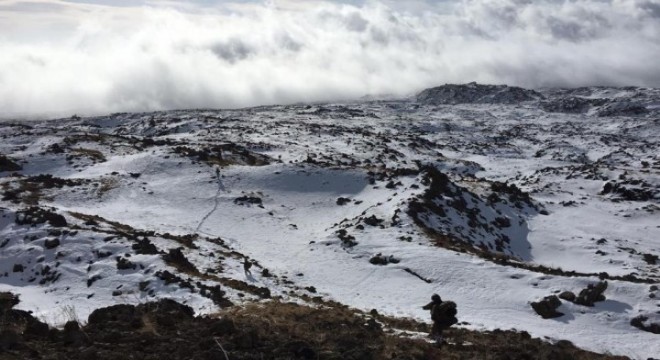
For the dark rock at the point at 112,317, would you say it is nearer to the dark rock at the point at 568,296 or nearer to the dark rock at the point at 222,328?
the dark rock at the point at 222,328

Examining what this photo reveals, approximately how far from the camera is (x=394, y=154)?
103 meters

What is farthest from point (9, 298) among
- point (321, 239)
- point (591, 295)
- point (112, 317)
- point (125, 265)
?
point (591, 295)

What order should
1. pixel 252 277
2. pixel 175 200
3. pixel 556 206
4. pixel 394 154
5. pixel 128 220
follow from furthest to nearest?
pixel 394 154 → pixel 556 206 → pixel 175 200 → pixel 128 220 → pixel 252 277

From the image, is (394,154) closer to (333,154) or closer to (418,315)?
(333,154)

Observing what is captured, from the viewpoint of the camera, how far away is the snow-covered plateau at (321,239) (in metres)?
24.7

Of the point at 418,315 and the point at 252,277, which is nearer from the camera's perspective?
the point at 418,315

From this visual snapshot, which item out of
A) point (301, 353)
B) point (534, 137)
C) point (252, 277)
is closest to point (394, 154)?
point (252, 277)

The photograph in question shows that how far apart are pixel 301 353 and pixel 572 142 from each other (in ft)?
588

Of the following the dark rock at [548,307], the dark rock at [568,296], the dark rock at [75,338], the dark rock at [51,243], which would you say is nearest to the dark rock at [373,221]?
the dark rock at [548,307]

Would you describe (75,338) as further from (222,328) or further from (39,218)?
(39,218)

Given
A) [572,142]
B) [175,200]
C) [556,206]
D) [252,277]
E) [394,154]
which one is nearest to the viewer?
[252,277]

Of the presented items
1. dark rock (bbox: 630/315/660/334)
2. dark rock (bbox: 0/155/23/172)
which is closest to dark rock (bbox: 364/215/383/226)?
dark rock (bbox: 630/315/660/334)

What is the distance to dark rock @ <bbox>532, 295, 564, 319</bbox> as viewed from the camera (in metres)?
25.1

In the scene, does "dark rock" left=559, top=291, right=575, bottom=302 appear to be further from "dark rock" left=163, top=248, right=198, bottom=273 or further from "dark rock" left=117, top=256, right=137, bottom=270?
"dark rock" left=117, top=256, right=137, bottom=270
